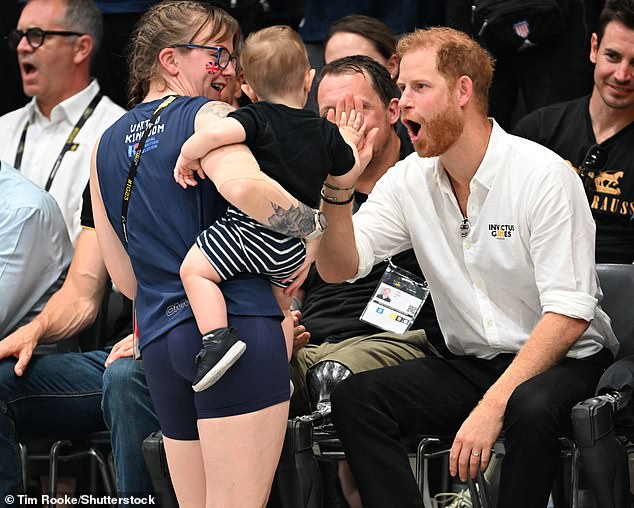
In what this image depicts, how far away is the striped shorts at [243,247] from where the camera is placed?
2.77 metres

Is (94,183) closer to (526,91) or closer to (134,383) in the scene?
(134,383)

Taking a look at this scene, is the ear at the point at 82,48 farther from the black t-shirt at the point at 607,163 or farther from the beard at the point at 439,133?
the beard at the point at 439,133

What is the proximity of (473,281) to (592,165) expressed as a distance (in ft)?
3.23

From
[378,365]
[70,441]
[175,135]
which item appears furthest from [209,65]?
[70,441]

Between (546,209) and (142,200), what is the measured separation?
4.25ft

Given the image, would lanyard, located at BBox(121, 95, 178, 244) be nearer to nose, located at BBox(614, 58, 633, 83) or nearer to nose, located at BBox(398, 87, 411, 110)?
nose, located at BBox(398, 87, 411, 110)

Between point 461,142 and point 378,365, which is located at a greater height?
point 461,142

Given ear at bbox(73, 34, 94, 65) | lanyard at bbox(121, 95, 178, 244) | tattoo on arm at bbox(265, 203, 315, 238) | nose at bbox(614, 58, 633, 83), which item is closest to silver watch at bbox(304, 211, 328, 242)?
tattoo on arm at bbox(265, 203, 315, 238)

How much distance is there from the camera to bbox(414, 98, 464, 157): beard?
3.54 meters

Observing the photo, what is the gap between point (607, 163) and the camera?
4254mm

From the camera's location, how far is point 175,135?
288 centimetres

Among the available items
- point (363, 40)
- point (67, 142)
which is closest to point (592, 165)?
point (363, 40)

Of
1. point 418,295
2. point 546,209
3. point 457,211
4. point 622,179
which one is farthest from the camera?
point 622,179

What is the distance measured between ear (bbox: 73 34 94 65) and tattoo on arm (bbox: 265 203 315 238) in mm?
2859
